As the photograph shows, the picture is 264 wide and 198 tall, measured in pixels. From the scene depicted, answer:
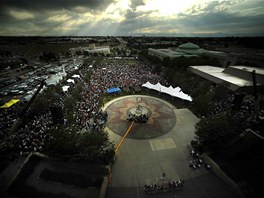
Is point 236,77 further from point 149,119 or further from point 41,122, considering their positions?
point 41,122

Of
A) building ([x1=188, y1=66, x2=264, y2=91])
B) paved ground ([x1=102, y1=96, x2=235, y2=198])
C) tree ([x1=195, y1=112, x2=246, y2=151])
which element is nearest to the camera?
paved ground ([x1=102, y1=96, x2=235, y2=198])

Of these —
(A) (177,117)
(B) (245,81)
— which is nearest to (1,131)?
(A) (177,117)

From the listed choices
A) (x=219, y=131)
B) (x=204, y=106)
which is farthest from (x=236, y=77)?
(x=219, y=131)

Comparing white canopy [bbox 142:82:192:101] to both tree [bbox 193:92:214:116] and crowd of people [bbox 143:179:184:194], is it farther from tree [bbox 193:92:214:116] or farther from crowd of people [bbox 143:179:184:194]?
crowd of people [bbox 143:179:184:194]

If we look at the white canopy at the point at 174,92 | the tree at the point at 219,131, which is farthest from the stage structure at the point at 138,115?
the tree at the point at 219,131

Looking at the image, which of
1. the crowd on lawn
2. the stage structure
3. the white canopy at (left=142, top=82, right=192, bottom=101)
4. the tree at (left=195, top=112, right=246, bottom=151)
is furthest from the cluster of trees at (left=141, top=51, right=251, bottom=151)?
the crowd on lawn

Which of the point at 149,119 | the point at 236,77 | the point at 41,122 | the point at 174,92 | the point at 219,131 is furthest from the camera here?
the point at 236,77
